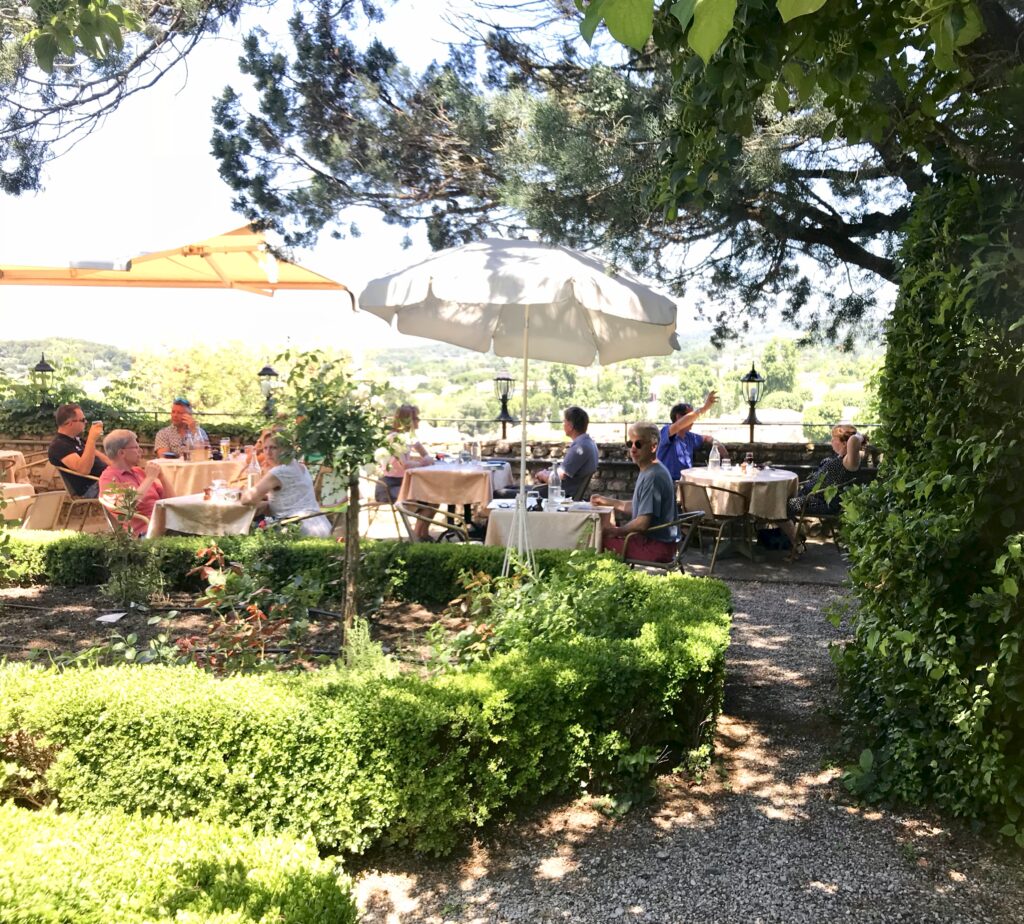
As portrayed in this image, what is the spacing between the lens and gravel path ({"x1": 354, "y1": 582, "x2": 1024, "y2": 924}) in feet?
8.57

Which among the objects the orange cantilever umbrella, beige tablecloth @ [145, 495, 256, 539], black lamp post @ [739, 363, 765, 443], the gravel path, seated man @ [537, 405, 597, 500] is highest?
the orange cantilever umbrella

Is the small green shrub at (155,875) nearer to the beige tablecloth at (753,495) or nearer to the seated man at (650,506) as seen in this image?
the seated man at (650,506)

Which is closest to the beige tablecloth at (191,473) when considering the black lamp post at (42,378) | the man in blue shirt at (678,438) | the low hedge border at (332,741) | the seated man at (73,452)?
the seated man at (73,452)

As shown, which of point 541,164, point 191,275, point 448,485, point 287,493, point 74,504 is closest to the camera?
point 541,164

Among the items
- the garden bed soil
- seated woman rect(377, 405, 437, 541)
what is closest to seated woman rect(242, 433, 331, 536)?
the garden bed soil

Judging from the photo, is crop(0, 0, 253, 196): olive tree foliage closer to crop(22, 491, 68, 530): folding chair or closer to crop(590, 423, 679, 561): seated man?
crop(22, 491, 68, 530): folding chair

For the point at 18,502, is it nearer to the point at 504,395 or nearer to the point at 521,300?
the point at 521,300

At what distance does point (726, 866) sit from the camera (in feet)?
9.38

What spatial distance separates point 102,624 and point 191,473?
119 inches

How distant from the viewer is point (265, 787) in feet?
9.37

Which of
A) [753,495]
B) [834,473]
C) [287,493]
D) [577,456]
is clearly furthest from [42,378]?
[834,473]

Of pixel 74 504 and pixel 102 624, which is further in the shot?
pixel 74 504

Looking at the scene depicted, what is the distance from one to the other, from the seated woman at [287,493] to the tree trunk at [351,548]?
1642mm

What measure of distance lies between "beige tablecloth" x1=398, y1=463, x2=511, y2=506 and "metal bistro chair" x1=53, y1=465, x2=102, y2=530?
2.69 metres
